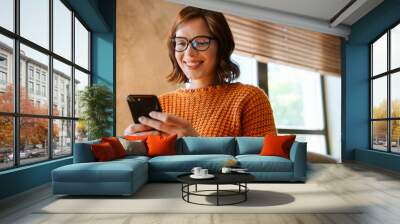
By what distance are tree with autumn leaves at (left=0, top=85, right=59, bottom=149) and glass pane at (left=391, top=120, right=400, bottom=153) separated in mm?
6046

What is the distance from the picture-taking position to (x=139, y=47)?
7.70m

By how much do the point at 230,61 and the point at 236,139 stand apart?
55.7 inches

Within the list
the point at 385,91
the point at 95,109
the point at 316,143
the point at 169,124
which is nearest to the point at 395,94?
the point at 385,91

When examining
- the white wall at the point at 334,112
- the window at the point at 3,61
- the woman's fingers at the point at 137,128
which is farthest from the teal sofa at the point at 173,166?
the white wall at the point at 334,112

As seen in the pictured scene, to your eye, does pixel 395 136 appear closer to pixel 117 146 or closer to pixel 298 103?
pixel 298 103

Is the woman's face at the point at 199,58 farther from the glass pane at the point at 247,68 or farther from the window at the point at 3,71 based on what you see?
the window at the point at 3,71

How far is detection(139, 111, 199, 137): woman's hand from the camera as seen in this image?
6.26m

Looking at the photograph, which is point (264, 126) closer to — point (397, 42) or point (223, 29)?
point (223, 29)

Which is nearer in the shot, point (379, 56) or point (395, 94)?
point (395, 94)

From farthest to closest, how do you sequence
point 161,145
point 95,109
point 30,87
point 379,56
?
point 379,56, point 95,109, point 161,145, point 30,87

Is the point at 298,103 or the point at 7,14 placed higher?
the point at 7,14

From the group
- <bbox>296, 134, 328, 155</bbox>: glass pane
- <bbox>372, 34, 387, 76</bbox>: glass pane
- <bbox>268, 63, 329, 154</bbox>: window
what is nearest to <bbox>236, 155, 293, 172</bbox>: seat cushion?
<bbox>268, 63, 329, 154</bbox>: window

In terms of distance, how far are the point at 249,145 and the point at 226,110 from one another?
705 mm

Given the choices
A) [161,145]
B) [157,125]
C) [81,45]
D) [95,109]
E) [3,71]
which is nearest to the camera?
[3,71]
